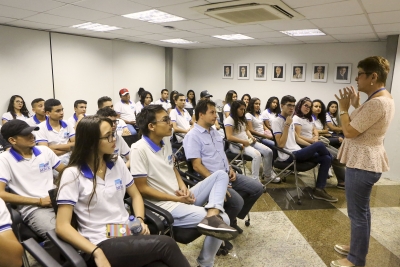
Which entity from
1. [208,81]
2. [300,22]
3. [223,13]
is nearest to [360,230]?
[223,13]

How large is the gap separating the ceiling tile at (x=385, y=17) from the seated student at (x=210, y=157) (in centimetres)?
284

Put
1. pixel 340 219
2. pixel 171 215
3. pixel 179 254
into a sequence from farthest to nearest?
pixel 340 219 < pixel 171 215 < pixel 179 254

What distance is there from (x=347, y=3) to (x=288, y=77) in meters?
4.22

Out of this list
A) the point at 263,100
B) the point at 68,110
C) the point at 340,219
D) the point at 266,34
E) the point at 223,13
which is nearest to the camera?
the point at 340,219

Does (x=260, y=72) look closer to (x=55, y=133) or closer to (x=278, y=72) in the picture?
(x=278, y=72)

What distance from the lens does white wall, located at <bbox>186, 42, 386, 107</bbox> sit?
6.42 m

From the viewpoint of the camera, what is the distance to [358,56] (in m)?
6.28

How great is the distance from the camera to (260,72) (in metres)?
7.76

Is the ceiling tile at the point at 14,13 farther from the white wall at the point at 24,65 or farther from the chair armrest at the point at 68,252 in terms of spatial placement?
the chair armrest at the point at 68,252

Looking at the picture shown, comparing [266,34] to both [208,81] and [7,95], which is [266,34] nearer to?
[208,81]

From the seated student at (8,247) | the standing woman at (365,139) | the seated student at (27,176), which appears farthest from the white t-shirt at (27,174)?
the standing woman at (365,139)

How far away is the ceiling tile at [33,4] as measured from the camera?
3387 millimetres

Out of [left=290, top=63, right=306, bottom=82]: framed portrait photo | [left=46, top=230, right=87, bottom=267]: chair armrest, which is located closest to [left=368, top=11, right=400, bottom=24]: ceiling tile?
[left=290, top=63, right=306, bottom=82]: framed portrait photo

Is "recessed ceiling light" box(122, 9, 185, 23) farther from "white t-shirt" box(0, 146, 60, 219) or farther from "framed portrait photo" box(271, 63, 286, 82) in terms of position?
"framed portrait photo" box(271, 63, 286, 82)
